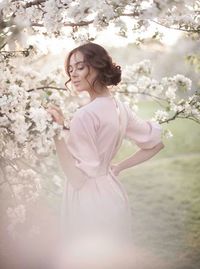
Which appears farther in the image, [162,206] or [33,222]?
[162,206]

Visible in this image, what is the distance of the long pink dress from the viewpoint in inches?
113

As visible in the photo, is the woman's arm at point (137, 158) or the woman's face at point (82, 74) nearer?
the woman's face at point (82, 74)

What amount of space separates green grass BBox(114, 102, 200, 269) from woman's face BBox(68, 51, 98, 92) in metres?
2.96

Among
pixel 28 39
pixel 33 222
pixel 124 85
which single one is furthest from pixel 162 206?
pixel 28 39

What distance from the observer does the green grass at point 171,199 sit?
605cm

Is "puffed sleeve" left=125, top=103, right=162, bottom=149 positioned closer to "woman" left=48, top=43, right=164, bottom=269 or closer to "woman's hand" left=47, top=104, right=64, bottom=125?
"woman" left=48, top=43, right=164, bottom=269

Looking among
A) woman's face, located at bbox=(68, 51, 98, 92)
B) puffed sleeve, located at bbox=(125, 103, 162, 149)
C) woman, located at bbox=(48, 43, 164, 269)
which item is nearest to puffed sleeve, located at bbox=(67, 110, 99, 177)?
woman, located at bbox=(48, 43, 164, 269)

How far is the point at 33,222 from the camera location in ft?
20.0

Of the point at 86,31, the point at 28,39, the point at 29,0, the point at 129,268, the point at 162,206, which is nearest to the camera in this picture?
the point at 129,268

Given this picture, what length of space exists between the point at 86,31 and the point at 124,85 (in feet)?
5.10

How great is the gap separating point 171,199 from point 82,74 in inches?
232

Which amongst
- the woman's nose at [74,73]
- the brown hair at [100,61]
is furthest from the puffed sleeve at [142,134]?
the woman's nose at [74,73]

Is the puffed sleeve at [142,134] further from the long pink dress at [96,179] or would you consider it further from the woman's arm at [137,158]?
the long pink dress at [96,179]

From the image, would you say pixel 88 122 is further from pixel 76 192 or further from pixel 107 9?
pixel 107 9
